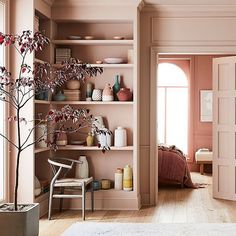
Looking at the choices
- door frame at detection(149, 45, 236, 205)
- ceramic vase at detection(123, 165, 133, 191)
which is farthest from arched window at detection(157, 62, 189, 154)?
ceramic vase at detection(123, 165, 133, 191)

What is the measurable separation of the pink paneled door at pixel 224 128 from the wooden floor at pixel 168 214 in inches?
10.5

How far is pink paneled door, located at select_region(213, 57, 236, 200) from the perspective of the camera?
7723 mm

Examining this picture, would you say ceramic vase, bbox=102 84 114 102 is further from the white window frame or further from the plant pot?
the plant pot

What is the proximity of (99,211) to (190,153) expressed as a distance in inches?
205

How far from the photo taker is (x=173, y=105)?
12.1m

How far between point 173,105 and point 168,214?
563 centimetres

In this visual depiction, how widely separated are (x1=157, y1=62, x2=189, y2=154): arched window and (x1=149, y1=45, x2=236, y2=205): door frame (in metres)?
4.53

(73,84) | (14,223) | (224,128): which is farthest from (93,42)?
(14,223)

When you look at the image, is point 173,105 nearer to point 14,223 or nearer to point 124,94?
point 124,94

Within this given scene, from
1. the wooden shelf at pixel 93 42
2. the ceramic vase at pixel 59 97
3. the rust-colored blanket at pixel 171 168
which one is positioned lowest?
the rust-colored blanket at pixel 171 168

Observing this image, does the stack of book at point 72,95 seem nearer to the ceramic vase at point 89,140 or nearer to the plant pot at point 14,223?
the ceramic vase at point 89,140

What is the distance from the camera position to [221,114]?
25.8 feet

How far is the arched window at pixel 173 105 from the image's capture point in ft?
39.3

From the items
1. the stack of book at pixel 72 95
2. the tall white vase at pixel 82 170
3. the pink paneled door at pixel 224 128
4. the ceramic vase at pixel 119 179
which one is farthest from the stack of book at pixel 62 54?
the pink paneled door at pixel 224 128
